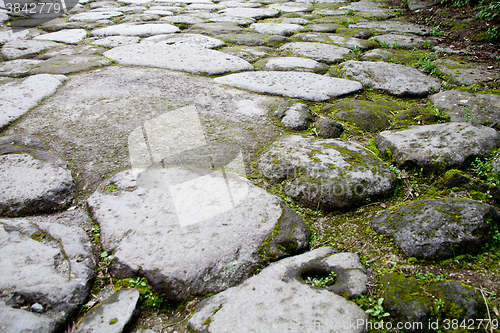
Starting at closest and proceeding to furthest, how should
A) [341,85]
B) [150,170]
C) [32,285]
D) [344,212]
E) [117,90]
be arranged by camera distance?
[32,285]
[344,212]
[150,170]
[117,90]
[341,85]

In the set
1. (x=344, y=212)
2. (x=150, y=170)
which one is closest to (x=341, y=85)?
(x=344, y=212)

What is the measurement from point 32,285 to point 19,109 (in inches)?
50.8

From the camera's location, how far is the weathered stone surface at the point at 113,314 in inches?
31.4

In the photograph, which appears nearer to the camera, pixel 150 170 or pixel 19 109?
pixel 150 170

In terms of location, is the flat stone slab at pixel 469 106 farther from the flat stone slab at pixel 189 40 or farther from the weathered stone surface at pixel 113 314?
the flat stone slab at pixel 189 40

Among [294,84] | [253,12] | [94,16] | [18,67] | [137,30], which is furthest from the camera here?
[253,12]

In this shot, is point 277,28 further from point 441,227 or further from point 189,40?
point 441,227

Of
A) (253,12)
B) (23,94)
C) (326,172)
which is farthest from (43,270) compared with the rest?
(253,12)

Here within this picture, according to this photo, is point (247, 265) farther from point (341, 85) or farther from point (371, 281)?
point (341, 85)

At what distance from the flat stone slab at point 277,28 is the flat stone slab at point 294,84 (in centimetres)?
151

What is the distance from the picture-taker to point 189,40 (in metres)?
2.97

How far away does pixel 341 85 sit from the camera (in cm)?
208

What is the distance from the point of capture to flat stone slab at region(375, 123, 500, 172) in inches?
50.9

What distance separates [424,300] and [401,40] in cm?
309
